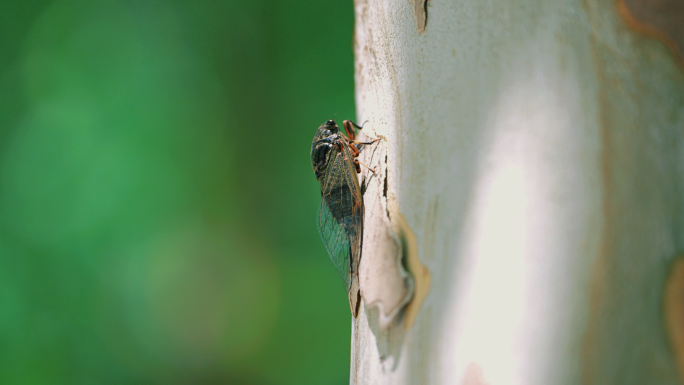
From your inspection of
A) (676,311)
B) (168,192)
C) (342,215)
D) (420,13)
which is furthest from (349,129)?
(168,192)

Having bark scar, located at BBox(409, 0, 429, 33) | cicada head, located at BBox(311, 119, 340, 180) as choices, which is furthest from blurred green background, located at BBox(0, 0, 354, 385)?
bark scar, located at BBox(409, 0, 429, 33)

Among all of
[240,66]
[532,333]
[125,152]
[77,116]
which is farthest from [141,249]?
[532,333]

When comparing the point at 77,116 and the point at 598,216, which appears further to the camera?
the point at 77,116

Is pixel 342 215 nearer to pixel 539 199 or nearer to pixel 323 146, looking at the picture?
pixel 323 146

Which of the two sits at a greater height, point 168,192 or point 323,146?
point 168,192

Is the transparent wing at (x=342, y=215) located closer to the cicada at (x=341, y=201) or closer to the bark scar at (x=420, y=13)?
the cicada at (x=341, y=201)

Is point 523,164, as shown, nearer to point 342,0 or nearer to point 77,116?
point 342,0

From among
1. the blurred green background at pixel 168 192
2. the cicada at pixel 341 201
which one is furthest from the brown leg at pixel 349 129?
the blurred green background at pixel 168 192
